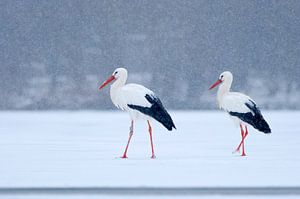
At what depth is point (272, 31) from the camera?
10906 millimetres

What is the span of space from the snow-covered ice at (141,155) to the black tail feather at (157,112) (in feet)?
0.96

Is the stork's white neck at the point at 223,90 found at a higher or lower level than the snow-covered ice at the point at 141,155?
higher

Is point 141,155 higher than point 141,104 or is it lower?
lower

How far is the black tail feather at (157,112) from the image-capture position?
5.17 meters

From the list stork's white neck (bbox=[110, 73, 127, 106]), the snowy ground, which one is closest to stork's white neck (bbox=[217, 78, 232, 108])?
the snowy ground

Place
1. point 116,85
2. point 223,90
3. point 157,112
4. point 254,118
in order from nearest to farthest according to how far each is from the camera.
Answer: point 157,112, point 254,118, point 116,85, point 223,90

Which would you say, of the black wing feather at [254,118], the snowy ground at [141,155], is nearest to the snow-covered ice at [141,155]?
the snowy ground at [141,155]

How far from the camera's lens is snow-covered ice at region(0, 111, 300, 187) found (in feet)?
13.9

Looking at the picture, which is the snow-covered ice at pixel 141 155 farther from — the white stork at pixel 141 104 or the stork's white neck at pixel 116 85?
the stork's white neck at pixel 116 85

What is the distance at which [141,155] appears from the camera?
216 inches

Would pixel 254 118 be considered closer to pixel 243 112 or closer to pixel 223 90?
pixel 243 112

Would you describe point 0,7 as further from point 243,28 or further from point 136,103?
point 136,103

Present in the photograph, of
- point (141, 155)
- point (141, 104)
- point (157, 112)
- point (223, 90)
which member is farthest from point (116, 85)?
point (223, 90)

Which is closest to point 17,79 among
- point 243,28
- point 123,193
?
point 243,28
